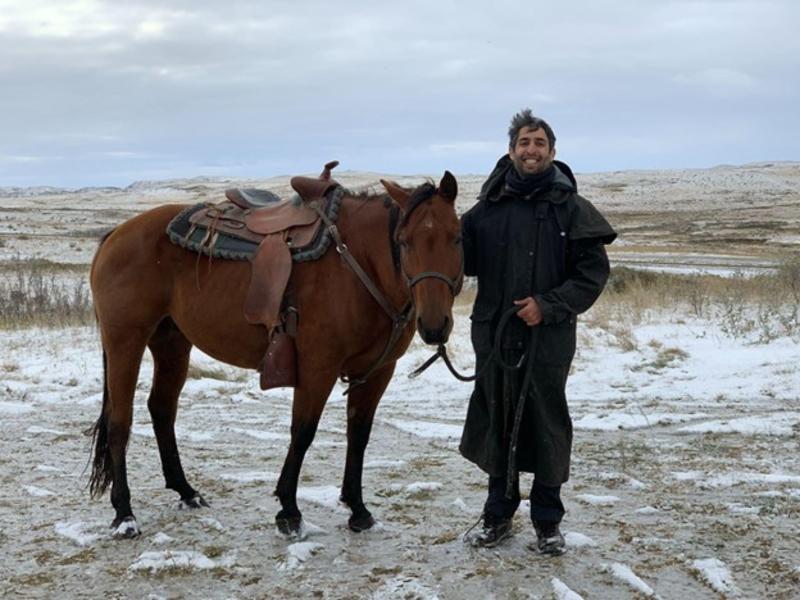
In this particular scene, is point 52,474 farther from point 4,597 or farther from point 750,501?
point 750,501

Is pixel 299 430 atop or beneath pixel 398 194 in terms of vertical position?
beneath

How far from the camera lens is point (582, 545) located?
172 inches

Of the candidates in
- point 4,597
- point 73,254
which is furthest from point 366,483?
point 73,254

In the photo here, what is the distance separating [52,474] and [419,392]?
14.0ft

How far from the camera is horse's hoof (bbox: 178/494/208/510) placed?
520 cm

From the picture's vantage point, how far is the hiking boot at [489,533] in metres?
4.39

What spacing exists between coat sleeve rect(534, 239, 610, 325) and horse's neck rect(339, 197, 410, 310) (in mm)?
746

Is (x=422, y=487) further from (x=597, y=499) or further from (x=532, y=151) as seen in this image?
(x=532, y=151)

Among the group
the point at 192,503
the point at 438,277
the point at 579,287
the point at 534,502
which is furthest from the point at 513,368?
the point at 192,503

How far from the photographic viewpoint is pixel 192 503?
205 inches

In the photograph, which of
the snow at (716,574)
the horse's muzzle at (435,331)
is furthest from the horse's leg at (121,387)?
the snow at (716,574)

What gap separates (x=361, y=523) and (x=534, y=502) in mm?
1055

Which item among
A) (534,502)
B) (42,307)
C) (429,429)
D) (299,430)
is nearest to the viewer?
(534,502)

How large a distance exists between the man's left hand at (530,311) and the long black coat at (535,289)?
0.11 ft
